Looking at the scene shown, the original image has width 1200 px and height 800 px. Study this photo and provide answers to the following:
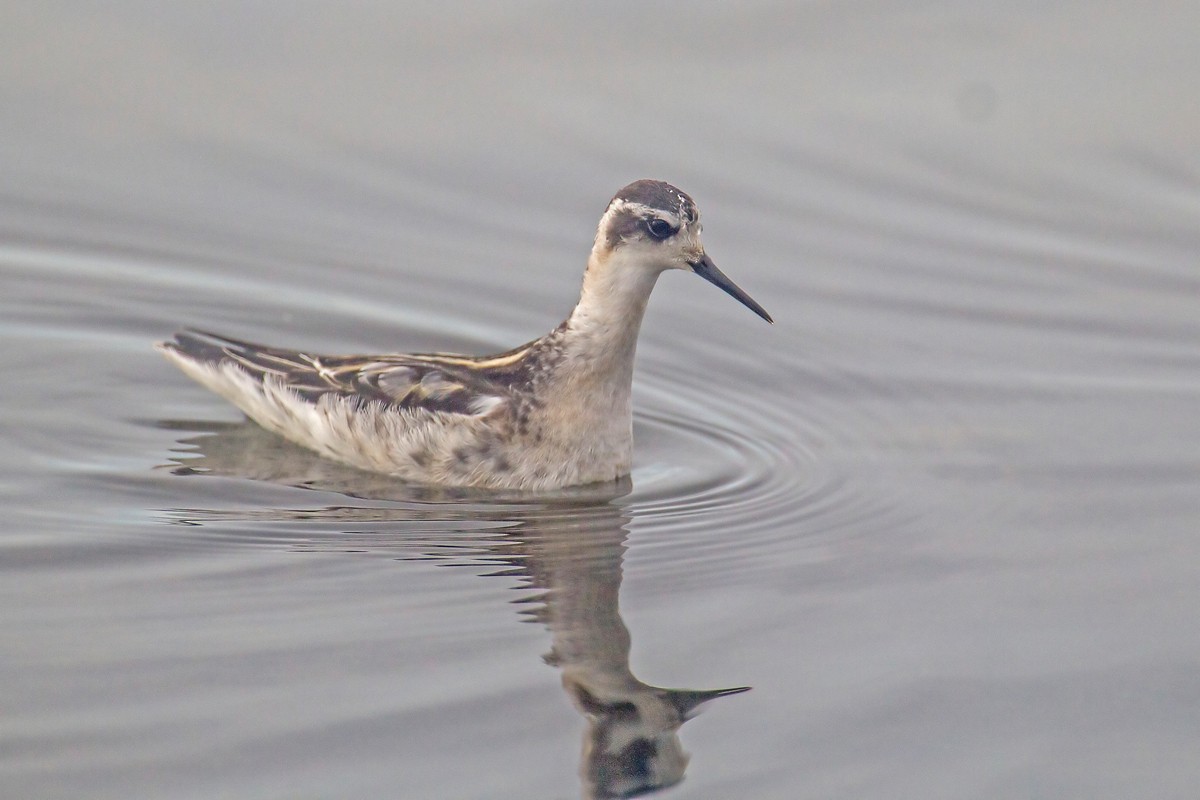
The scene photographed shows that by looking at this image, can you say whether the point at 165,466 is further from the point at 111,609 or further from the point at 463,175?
the point at 463,175

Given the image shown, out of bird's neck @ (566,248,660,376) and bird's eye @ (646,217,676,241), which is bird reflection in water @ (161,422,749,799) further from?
bird's eye @ (646,217,676,241)

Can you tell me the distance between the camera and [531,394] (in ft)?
30.5

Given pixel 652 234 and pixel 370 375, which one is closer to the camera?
pixel 652 234

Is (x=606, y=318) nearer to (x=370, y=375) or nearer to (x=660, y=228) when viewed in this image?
(x=660, y=228)

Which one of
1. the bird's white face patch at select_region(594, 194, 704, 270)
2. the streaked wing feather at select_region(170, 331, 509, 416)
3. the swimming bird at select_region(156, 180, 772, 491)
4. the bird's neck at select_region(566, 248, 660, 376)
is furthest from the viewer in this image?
the streaked wing feather at select_region(170, 331, 509, 416)

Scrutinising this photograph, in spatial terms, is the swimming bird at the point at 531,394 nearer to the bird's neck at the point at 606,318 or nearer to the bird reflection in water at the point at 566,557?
the bird's neck at the point at 606,318

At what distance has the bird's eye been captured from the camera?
8891 millimetres

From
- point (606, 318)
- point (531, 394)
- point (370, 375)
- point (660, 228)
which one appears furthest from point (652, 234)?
point (370, 375)

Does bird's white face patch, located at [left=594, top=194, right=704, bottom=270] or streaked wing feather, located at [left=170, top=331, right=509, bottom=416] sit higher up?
bird's white face patch, located at [left=594, top=194, right=704, bottom=270]

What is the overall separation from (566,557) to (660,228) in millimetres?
1809

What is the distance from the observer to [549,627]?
7230 millimetres

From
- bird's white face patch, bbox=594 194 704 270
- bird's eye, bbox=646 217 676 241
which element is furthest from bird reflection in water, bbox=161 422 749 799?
bird's eye, bbox=646 217 676 241

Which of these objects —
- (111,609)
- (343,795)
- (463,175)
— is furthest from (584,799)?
(463,175)

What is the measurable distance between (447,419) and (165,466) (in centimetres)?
139
